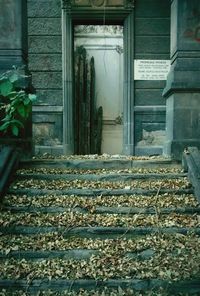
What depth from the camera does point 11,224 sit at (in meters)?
3.63

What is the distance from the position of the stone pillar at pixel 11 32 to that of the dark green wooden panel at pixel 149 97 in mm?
4112

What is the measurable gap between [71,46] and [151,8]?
2.03 metres

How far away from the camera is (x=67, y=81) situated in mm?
8867

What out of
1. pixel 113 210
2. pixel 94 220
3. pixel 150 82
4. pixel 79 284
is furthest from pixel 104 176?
pixel 150 82

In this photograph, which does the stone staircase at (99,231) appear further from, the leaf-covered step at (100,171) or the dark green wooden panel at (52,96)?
the dark green wooden panel at (52,96)

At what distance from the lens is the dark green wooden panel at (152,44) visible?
29.1 feet

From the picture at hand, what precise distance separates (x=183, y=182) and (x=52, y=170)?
1618mm

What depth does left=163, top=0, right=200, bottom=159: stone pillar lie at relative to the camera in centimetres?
534

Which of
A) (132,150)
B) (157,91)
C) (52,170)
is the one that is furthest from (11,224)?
(157,91)

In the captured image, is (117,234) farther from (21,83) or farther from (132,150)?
(132,150)

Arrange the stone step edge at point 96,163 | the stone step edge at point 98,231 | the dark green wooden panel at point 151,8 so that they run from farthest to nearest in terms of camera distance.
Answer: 1. the dark green wooden panel at point 151,8
2. the stone step edge at point 96,163
3. the stone step edge at point 98,231

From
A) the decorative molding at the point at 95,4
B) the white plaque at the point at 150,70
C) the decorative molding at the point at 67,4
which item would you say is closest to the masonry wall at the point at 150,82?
the white plaque at the point at 150,70

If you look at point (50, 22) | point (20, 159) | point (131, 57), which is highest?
point (50, 22)

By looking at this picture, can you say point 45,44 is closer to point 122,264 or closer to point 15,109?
point 15,109
